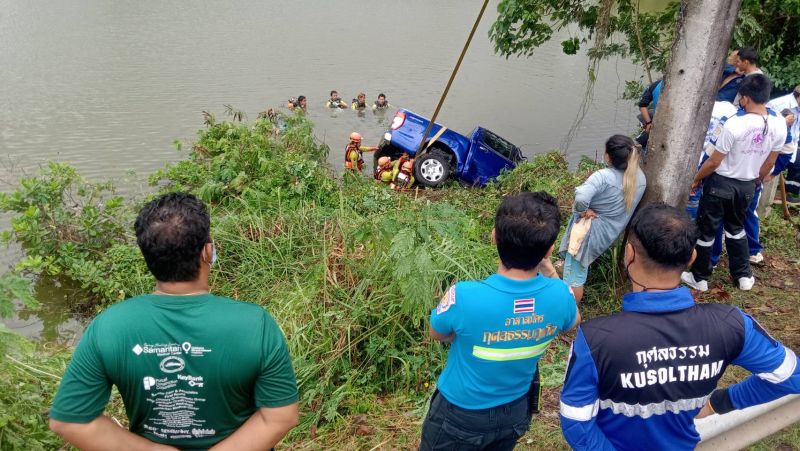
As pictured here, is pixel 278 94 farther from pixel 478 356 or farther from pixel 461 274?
pixel 478 356

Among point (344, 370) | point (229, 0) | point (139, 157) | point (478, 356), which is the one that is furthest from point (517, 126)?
point (229, 0)

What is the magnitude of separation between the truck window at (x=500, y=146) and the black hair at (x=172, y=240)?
8.54 metres

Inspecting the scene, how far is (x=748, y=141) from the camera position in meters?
4.13

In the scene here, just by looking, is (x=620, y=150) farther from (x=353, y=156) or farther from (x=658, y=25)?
(x=353, y=156)

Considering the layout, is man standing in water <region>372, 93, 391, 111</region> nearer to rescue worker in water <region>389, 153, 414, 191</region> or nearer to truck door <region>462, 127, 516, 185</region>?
truck door <region>462, 127, 516, 185</region>

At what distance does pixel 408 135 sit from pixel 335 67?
322 inches

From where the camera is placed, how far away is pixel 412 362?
384 cm

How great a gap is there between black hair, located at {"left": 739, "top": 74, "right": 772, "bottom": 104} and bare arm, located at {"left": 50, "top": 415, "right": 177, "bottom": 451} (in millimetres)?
4252

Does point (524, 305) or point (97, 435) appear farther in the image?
Answer: point (524, 305)

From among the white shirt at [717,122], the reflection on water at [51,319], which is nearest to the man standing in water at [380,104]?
the reflection on water at [51,319]

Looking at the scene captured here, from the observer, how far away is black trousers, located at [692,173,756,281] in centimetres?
436

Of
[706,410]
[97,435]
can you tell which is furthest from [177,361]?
[706,410]

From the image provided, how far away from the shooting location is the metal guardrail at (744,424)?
2230 mm

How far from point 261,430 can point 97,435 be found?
1.55 feet
